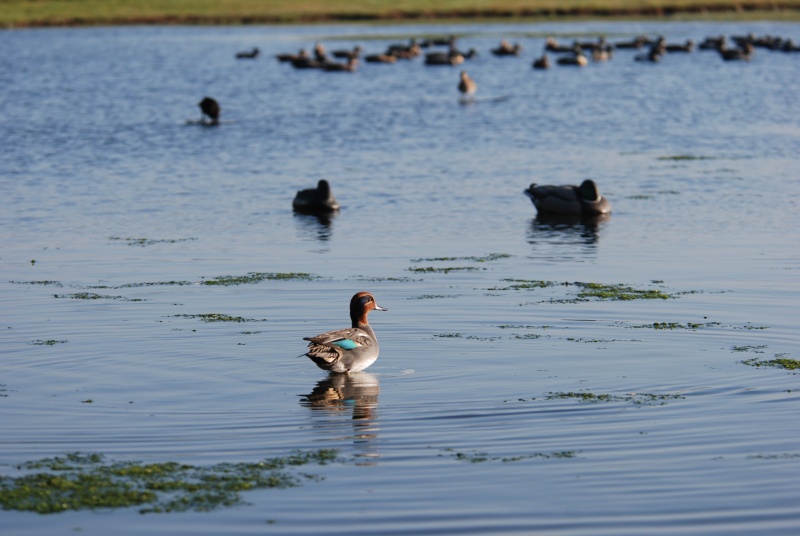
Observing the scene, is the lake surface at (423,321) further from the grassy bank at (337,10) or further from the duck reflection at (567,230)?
the grassy bank at (337,10)

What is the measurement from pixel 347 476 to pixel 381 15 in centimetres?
8593

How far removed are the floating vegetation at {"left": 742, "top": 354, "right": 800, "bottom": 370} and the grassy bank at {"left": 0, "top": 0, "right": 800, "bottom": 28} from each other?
265 ft

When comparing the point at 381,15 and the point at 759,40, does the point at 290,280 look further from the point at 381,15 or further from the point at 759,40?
the point at 381,15

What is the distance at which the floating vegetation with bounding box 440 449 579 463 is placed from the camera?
1021 centimetres

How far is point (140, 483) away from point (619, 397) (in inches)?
181

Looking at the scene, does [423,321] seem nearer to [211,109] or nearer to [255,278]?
[255,278]

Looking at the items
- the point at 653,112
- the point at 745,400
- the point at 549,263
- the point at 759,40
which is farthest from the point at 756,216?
the point at 759,40

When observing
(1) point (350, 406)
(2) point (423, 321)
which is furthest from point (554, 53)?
(1) point (350, 406)

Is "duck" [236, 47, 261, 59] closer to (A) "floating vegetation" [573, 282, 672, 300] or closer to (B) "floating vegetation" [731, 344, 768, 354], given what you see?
(A) "floating vegetation" [573, 282, 672, 300]

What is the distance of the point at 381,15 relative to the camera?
93.6m

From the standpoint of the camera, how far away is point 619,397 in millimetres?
12055

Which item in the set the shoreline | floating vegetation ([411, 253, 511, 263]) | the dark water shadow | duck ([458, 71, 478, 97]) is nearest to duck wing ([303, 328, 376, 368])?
floating vegetation ([411, 253, 511, 263])

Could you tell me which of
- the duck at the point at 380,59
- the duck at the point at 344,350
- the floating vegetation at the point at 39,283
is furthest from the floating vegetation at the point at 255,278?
the duck at the point at 380,59

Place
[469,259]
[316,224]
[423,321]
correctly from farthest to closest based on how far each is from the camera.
→ [316,224]
[469,259]
[423,321]
